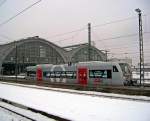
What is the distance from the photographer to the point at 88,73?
3152cm

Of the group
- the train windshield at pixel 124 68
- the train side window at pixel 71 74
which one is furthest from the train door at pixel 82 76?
the train windshield at pixel 124 68

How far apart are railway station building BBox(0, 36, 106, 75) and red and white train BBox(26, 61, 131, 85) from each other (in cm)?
4215

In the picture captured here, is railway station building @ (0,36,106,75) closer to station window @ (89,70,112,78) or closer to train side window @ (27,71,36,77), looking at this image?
train side window @ (27,71,36,77)

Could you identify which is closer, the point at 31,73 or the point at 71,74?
the point at 71,74

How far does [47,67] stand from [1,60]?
4725 centimetres

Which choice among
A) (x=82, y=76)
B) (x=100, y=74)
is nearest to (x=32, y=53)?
(x=82, y=76)

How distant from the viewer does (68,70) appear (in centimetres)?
3509

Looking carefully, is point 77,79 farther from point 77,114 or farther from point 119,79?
point 77,114

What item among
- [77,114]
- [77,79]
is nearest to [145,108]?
[77,114]

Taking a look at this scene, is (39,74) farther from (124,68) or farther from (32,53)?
(32,53)

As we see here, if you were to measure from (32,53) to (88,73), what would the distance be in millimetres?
57845

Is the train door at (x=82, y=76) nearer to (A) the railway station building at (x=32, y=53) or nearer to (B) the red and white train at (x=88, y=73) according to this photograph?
(B) the red and white train at (x=88, y=73)

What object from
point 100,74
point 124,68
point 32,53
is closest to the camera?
point 124,68

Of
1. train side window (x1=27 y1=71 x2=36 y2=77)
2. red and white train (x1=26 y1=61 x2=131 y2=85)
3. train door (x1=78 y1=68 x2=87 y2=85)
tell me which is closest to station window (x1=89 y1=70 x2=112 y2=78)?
red and white train (x1=26 y1=61 x2=131 y2=85)
